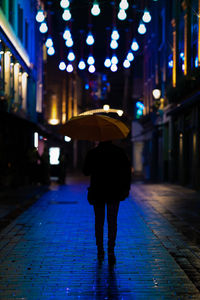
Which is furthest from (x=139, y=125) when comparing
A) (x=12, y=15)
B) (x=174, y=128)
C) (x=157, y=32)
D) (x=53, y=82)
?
(x=12, y=15)

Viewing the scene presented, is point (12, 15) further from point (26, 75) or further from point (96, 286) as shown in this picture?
point (96, 286)

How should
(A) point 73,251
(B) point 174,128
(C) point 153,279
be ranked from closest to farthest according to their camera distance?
(C) point 153,279 < (A) point 73,251 < (B) point 174,128

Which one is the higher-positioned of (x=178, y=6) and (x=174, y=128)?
(x=178, y=6)

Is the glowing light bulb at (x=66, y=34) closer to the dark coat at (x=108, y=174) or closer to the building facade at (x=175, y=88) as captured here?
the building facade at (x=175, y=88)

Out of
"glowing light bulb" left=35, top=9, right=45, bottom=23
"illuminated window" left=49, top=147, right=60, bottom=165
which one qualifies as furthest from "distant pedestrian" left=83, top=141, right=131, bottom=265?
"illuminated window" left=49, top=147, right=60, bottom=165

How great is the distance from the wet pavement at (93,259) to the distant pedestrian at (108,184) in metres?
0.49

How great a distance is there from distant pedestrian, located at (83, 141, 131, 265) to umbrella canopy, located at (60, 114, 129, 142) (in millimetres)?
255

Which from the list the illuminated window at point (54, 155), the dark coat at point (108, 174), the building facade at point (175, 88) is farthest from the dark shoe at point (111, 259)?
the illuminated window at point (54, 155)

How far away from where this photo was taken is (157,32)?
36.6 metres

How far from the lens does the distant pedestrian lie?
7309 millimetres

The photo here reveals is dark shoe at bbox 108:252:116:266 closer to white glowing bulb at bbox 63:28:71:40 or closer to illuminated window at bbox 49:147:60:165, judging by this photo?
white glowing bulb at bbox 63:28:71:40

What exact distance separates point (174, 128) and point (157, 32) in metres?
9.41

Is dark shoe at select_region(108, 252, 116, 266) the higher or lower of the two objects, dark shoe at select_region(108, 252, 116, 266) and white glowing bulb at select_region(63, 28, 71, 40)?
the lower

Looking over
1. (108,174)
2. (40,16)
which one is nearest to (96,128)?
(108,174)
